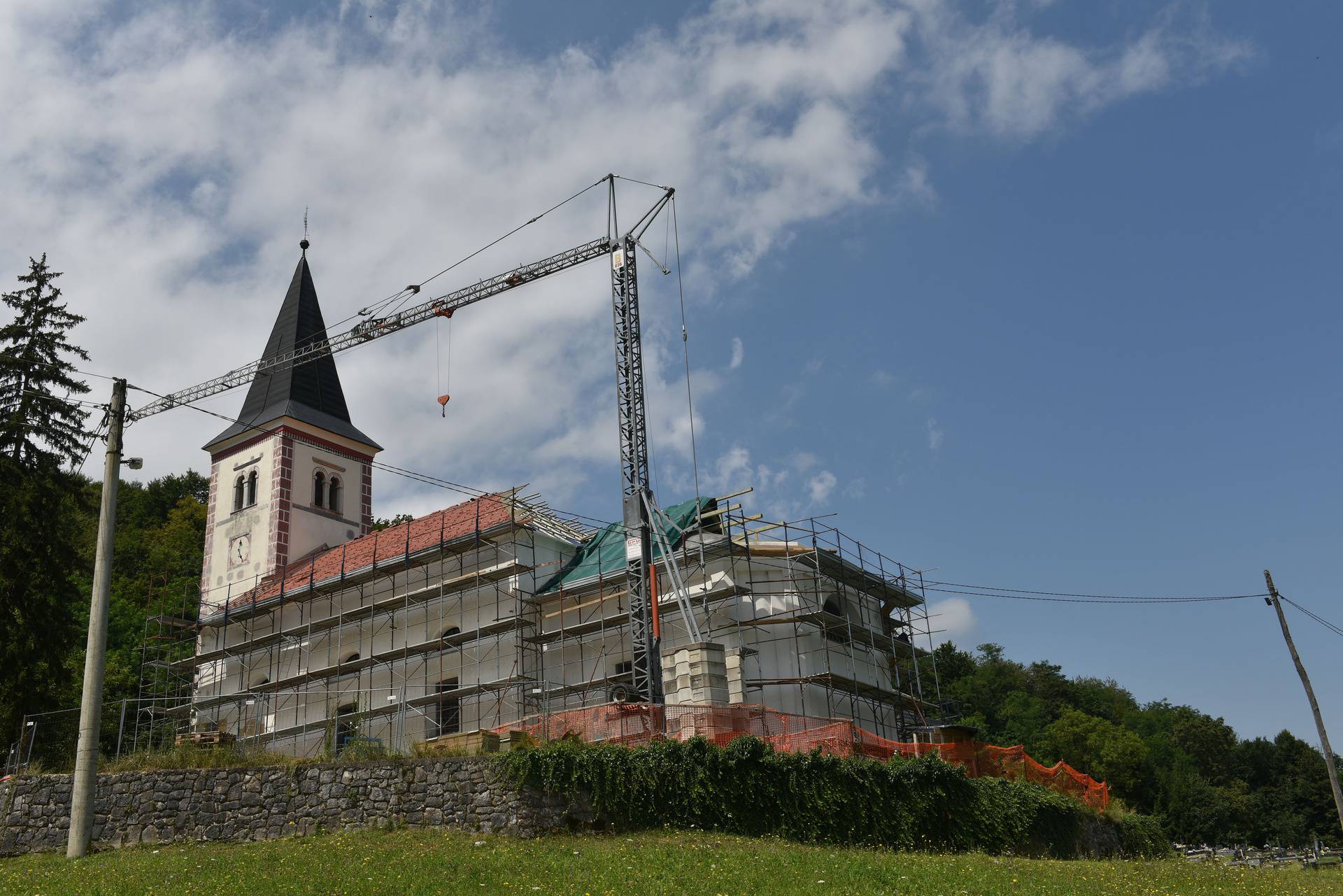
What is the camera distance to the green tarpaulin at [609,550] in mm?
29297

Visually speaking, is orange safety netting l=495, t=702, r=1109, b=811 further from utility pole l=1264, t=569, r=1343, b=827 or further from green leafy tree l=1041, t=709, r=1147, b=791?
green leafy tree l=1041, t=709, r=1147, b=791

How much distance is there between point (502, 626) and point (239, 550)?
1431cm

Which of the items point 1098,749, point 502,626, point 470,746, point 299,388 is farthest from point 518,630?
point 1098,749

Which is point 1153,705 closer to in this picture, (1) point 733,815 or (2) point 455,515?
(2) point 455,515

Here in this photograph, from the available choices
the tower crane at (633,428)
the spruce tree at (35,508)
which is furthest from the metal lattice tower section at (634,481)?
the spruce tree at (35,508)

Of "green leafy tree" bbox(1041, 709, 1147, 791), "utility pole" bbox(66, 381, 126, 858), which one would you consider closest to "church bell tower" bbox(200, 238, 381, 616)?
"utility pole" bbox(66, 381, 126, 858)

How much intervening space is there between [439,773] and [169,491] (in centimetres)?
6004

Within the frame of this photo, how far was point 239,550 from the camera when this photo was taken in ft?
130

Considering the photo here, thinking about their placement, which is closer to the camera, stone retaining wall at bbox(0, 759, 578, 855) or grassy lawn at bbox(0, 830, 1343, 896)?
grassy lawn at bbox(0, 830, 1343, 896)

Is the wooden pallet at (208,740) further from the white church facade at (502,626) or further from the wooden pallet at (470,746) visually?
the wooden pallet at (470,746)

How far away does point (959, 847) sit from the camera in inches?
768

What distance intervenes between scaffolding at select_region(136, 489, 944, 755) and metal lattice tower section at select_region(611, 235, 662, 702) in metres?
0.65

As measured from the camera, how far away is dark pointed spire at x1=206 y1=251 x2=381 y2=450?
41.1 meters

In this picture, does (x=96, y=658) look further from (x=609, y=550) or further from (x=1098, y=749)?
(x=1098, y=749)
